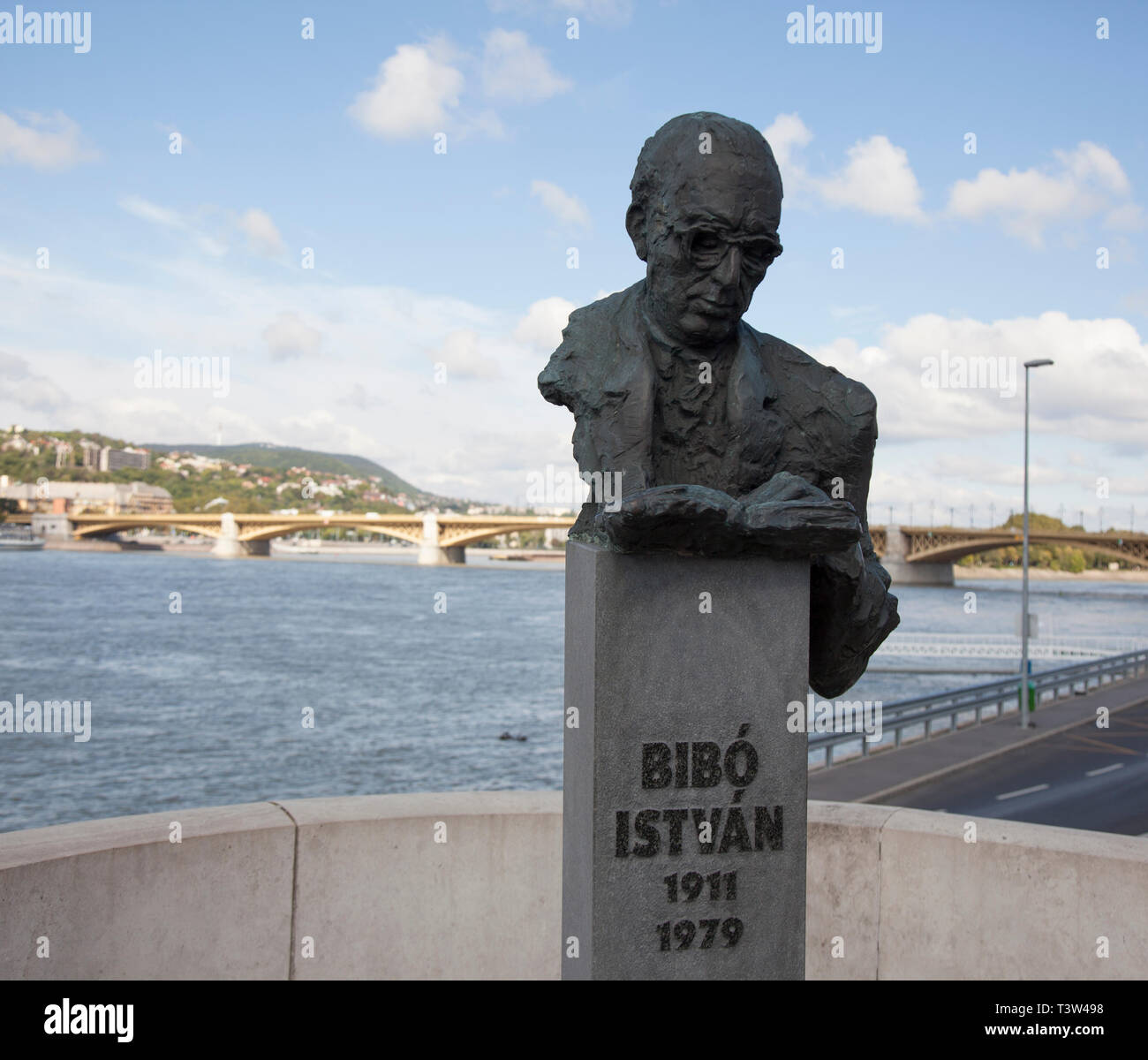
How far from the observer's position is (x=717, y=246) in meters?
3.57

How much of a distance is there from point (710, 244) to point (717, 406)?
1.87 feet

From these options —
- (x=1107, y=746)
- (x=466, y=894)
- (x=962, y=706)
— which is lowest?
(x=1107, y=746)

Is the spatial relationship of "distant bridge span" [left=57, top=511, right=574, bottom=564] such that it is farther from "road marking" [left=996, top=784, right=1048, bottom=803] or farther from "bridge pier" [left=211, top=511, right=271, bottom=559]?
"road marking" [left=996, top=784, right=1048, bottom=803]

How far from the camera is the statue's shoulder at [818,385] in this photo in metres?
4.00

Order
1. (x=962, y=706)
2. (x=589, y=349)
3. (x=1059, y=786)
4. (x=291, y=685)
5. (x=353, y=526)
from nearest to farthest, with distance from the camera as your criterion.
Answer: (x=589, y=349) → (x=1059, y=786) → (x=962, y=706) → (x=291, y=685) → (x=353, y=526)

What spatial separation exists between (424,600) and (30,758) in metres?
37.8

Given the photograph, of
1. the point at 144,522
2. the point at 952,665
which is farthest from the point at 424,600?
the point at 952,665

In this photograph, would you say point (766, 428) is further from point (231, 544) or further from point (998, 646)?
point (231, 544)

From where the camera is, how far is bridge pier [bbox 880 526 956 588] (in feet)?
194

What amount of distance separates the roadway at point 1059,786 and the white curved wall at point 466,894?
23.6 feet

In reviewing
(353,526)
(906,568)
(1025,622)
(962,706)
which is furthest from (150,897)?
(906,568)

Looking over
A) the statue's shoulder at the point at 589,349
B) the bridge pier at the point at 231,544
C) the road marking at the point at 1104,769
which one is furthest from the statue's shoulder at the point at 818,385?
the bridge pier at the point at 231,544

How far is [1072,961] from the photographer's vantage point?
4941mm

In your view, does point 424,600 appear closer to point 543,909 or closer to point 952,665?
point 952,665
